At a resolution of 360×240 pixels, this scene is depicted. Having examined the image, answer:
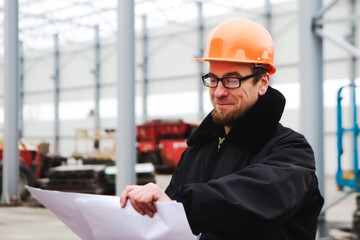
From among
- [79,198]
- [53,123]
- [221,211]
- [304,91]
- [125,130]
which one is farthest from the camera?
[53,123]

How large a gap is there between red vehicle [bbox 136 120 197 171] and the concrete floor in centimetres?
781

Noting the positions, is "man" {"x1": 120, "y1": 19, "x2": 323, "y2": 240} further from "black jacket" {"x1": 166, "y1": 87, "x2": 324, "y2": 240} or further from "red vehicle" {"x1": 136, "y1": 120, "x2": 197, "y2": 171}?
"red vehicle" {"x1": 136, "y1": 120, "x2": 197, "y2": 171}

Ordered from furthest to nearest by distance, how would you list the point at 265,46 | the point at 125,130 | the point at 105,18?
the point at 105,18 < the point at 125,130 < the point at 265,46

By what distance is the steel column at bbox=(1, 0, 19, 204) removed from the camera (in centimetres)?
937

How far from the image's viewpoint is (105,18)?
22922mm

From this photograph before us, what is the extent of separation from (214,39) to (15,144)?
8385 mm

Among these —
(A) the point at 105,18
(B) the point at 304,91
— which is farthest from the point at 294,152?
(A) the point at 105,18

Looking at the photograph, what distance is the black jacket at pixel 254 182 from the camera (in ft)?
4.40

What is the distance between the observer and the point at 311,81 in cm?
612

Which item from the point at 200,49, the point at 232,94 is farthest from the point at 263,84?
the point at 200,49

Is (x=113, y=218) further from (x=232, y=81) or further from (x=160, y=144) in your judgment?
(x=160, y=144)

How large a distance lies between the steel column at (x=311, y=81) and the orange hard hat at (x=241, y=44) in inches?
179

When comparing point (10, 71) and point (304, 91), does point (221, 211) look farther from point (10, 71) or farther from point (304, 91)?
point (10, 71)

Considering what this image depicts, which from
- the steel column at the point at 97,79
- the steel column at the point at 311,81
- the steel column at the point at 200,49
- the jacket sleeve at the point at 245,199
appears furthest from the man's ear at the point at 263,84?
the steel column at the point at 97,79
